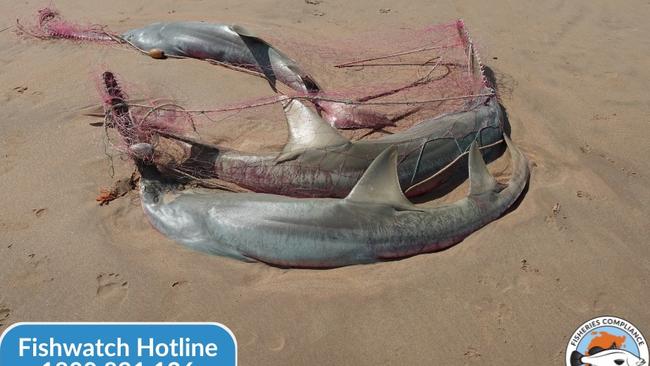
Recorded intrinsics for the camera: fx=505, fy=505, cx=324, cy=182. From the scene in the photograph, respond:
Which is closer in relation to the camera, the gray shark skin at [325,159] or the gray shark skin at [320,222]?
the gray shark skin at [320,222]

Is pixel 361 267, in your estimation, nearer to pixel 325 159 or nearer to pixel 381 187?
pixel 381 187

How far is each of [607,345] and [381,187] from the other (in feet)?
6.84

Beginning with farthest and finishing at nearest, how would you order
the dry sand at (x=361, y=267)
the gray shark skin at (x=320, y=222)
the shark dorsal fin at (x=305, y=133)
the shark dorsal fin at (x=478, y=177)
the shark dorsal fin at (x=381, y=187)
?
the shark dorsal fin at (x=305, y=133) → the shark dorsal fin at (x=478, y=177) → the shark dorsal fin at (x=381, y=187) → the gray shark skin at (x=320, y=222) → the dry sand at (x=361, y=267)

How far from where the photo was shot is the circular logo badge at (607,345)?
11.8ft

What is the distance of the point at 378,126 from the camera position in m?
5.82

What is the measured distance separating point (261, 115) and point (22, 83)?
3.28 meters

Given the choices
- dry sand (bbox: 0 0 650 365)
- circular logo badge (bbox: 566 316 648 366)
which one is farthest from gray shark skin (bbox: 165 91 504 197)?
circular logo badge (bbox: 566 316 648 366)

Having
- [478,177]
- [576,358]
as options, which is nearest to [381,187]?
[478,177]

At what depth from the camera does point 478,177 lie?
4.83 metres

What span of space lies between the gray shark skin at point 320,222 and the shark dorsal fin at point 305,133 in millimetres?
523

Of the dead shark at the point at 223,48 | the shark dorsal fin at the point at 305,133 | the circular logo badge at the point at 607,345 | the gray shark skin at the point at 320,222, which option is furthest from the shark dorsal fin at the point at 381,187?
the dead shark at the point at 223,48

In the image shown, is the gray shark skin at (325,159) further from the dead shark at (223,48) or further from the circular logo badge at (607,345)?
the circular logo badge at (607,345)

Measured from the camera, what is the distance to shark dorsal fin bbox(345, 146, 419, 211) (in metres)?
4.36

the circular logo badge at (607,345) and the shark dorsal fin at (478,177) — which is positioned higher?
the shark dorsal fin at (478,177)
